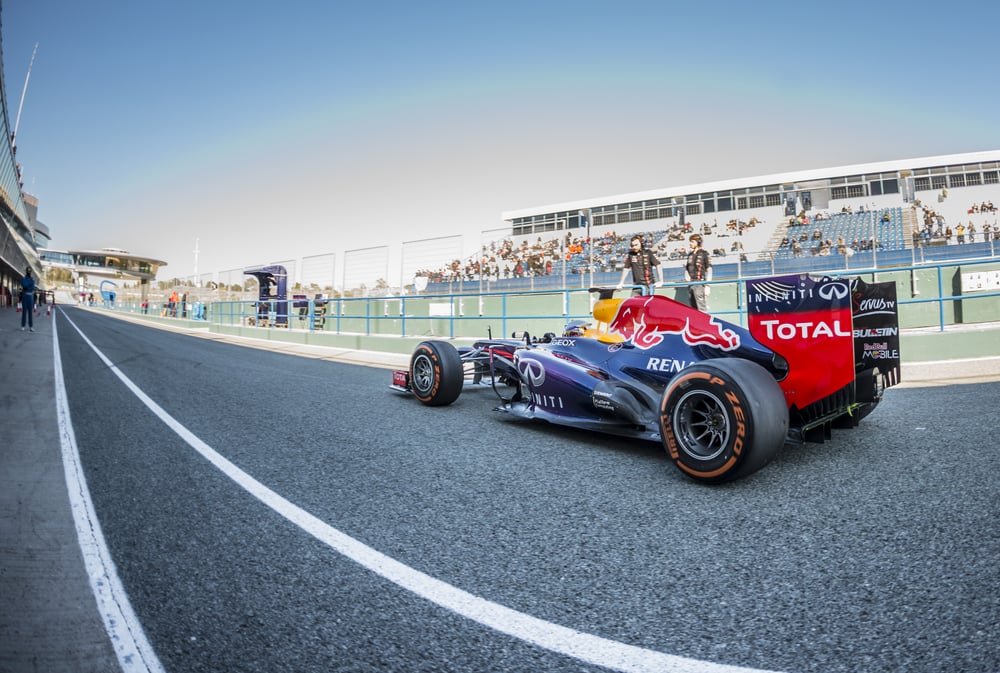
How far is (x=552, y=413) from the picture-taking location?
4.01m

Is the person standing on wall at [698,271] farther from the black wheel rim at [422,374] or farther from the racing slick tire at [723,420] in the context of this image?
the racing slick tire at [723,420]

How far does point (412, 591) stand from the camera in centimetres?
168

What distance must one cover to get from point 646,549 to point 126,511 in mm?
2370

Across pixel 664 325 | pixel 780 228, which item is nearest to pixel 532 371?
pixel 664 325

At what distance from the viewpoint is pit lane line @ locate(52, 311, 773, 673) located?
1310 mm

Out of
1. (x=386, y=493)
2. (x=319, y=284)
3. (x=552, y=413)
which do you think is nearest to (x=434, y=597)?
(x=386, y=493)

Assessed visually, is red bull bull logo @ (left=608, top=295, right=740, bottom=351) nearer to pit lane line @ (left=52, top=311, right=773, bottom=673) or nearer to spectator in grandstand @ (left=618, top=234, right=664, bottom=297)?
pit lane line @ (left=52, top=311, right=773, bottom=673)

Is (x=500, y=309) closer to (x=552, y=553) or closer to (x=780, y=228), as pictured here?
(x=780, y=228)

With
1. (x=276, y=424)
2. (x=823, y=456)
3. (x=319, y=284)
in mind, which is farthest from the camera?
(x=319, y=284)

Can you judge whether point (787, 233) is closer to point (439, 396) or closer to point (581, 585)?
point (439, 396)

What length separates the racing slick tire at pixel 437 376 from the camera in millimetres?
5078

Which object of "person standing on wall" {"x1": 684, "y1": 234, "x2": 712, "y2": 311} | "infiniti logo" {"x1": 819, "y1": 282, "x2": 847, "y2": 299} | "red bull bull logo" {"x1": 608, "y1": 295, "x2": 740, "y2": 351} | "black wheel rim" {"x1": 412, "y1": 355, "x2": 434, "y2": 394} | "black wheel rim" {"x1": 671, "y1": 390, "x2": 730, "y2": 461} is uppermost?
"person standing on wall" {"x1": 684, "y1": 234, "x2": 712, "y2": 311}

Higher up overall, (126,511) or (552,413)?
(552,413)

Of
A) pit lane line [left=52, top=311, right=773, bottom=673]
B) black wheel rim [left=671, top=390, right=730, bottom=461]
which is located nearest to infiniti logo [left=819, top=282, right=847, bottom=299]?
black wheel rim [left=671, top=390, right=730, bottom=461]
